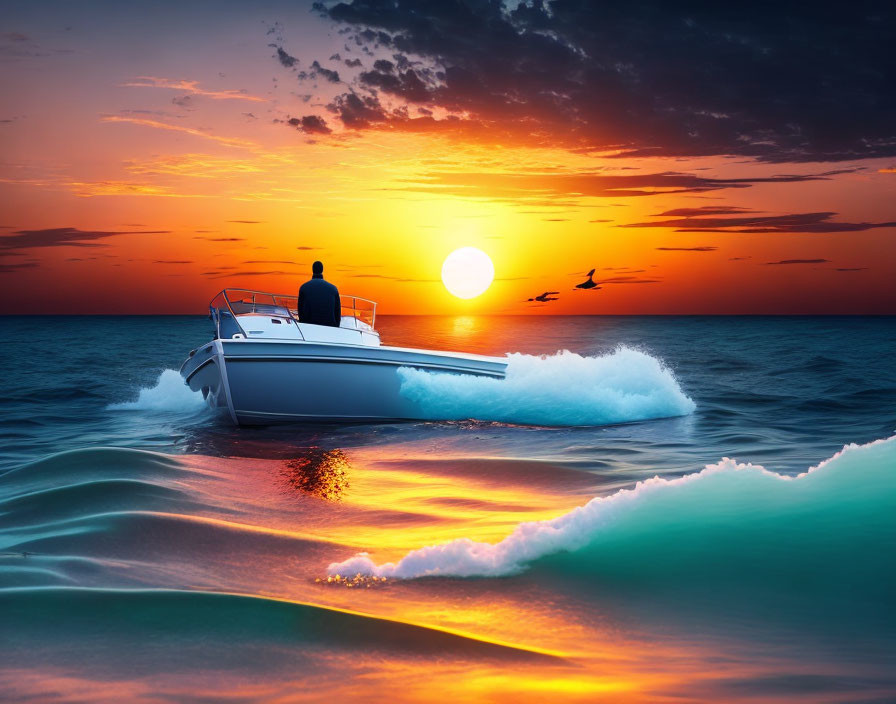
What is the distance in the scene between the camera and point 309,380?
12906mm

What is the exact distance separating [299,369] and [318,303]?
1315 mm

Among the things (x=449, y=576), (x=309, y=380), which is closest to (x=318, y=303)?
(x=309, y=380)

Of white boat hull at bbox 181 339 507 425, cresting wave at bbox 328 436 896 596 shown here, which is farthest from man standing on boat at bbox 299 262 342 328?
cresting wave at bbox 328 436 896 596

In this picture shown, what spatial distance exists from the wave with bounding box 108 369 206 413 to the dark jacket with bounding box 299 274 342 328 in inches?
150

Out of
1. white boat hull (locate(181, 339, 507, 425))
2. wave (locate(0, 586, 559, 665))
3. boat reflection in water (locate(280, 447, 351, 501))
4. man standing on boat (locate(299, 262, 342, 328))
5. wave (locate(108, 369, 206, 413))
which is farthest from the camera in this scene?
wave (locate(108, 369, 206, 413))

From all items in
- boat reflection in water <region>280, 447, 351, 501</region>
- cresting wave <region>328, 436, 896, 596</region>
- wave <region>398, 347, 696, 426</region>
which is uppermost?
wave <region>398, 347, 696, 426</region>

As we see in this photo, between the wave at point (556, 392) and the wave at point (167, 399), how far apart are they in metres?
5.35

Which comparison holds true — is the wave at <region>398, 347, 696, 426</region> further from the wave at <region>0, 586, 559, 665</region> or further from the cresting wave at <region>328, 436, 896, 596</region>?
the wave at <region>0, 586, 559, 665</region>

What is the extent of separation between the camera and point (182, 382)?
17.7 metres

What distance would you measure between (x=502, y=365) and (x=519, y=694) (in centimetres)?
1161

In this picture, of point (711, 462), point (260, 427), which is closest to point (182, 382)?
point (260, 427)

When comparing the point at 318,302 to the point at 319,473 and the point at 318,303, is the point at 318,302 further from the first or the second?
the point at 319,473

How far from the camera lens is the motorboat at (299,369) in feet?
41.6

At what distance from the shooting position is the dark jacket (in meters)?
13.5
